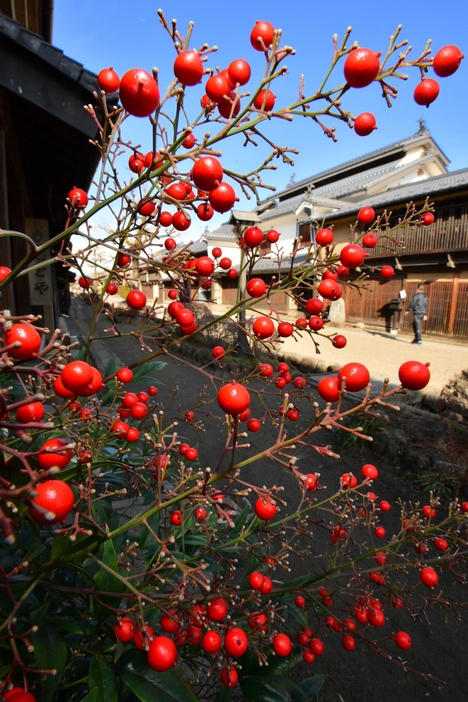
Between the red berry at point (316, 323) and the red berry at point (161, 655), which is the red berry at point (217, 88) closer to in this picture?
the red berry at point (316, 323)

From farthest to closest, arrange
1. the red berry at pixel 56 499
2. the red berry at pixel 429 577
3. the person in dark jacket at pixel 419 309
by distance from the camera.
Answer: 1. the person in dark jacket at pixel 419 309
2. the red berry at pixel 429 577
3. the red berry at pixel 56 499

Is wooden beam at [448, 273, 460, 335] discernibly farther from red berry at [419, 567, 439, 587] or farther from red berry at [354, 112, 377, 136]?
red berry at [354, 112, 377, 136]

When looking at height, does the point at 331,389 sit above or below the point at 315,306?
below

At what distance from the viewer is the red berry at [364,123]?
3.53ft

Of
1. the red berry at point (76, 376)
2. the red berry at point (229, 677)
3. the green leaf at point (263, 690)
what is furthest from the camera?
the green leaf at point (263, 690)

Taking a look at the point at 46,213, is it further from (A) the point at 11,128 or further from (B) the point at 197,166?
(B) the point at 197,166

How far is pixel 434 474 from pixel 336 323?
13.6 meters

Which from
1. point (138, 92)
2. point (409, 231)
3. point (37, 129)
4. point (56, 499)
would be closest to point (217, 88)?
point (138, 92)

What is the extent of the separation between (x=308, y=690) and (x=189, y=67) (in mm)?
2203

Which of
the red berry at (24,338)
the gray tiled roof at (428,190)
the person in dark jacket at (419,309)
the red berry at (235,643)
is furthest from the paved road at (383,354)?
the red berry at (24,338)

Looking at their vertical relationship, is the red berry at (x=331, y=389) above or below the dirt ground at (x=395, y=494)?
above

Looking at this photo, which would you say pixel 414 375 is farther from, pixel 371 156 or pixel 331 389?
pixel 371 156

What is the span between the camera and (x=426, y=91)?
3.52ft

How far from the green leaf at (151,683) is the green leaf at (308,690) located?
0.64 meters
